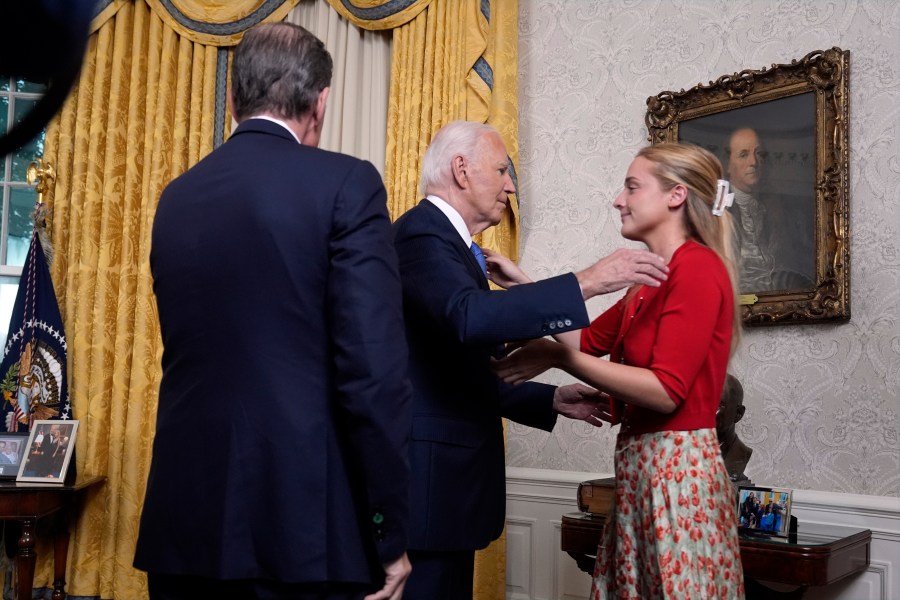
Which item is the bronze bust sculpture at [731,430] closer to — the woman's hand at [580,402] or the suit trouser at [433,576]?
the woman's hand at [580,402]

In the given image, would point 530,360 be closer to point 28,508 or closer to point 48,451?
point 28,508

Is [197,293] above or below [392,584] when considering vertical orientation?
above

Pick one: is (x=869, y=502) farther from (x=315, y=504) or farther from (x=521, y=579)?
(x=315, y=504)

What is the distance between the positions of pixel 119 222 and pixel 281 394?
3714 millimetres

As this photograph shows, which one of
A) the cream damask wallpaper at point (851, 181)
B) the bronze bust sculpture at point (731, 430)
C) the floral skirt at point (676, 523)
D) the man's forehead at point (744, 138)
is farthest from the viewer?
the man's forehead at point (744, 138)

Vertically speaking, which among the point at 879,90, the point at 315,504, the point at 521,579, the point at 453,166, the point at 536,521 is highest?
the point at 879,90

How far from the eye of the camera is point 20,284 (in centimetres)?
475

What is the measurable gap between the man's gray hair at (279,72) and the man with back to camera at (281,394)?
0.11 m

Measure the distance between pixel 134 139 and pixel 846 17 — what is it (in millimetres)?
3551

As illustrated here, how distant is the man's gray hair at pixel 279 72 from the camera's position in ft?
5.90

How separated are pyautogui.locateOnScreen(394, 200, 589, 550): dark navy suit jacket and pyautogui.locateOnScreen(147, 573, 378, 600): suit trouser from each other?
359 mm

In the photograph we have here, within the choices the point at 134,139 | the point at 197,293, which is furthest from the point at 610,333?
the point at 134,139

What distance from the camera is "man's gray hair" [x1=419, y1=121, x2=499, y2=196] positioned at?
7.85ft

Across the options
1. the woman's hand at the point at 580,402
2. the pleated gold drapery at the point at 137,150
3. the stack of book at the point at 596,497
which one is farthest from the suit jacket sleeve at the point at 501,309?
the pleated gold drapery at the point at 137,150
